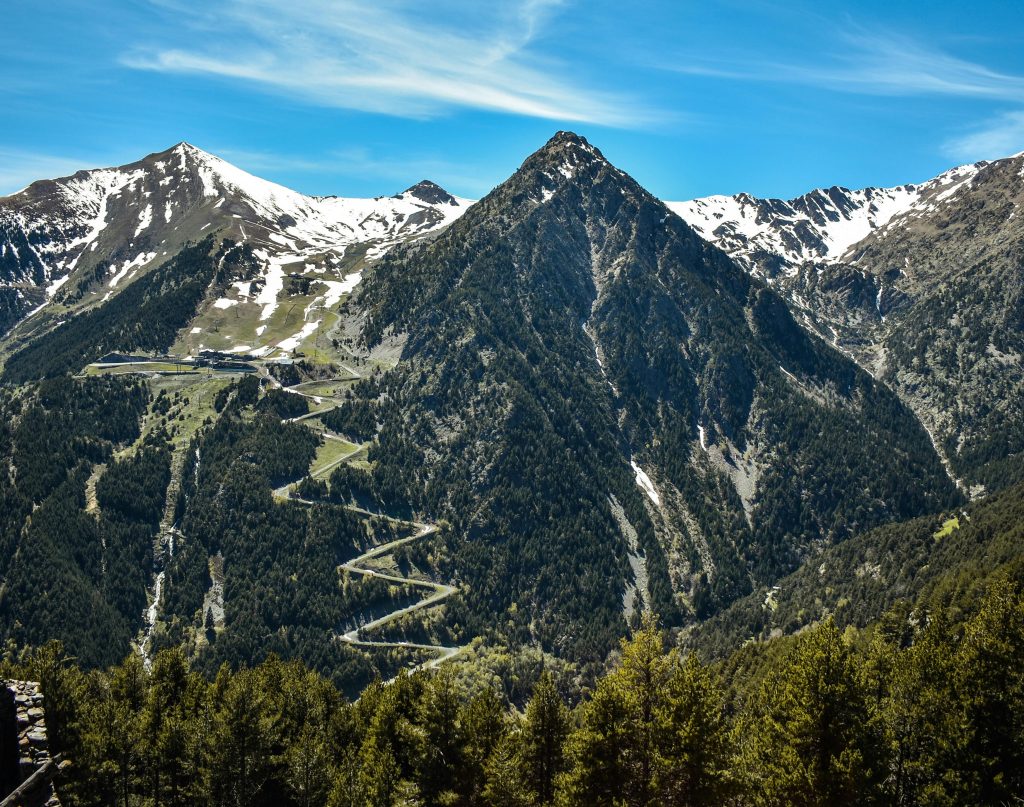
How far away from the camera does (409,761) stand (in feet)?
182

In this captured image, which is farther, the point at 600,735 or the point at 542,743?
the point at 542,743

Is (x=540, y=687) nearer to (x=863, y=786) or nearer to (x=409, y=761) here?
(x=409, y=761)

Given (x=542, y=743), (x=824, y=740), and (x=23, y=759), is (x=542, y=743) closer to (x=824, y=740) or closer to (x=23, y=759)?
(x=824, y=740)

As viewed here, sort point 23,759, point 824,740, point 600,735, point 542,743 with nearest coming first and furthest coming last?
1. point 23,759
2. point 824,740
3. point 600,735
4. point 542,743

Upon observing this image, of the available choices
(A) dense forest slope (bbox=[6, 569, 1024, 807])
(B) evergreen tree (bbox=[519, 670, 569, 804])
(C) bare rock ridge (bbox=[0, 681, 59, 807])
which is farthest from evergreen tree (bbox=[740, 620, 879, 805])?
(C) bare rock ridge (bbox=[0, 681, 59, 807])

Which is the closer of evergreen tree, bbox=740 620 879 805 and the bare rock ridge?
the bare rock ridge

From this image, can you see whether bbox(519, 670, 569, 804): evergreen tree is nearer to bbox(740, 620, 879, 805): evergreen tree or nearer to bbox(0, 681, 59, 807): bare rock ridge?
bbox(740, 620, 879, 805): evergreen tree

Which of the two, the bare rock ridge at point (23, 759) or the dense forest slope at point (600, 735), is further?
the dense forest slope at point (600, 735)

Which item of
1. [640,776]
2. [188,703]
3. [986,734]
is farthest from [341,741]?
[986,734]

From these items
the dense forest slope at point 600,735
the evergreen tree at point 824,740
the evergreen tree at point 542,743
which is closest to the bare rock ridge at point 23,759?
the dense forest slope at point 600,735

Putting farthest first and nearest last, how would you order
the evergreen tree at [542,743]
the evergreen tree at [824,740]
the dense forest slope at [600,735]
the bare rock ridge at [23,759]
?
the evergreen tree at [542,743] → the dense forest slope at [600,735] → the evergreen tree at [824,740] → the bare rock ridge at [23,759]

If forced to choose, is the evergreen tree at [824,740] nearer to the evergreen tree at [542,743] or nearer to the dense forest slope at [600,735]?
the dense forest slope at [600,735]

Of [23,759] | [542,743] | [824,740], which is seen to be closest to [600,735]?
[824,740]

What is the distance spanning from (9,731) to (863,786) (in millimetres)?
40195
